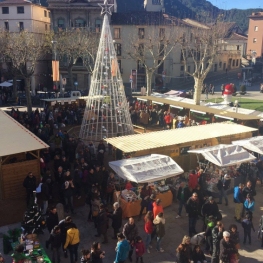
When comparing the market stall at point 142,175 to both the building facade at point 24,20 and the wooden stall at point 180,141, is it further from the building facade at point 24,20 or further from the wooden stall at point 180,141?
the building facade at point 24,20

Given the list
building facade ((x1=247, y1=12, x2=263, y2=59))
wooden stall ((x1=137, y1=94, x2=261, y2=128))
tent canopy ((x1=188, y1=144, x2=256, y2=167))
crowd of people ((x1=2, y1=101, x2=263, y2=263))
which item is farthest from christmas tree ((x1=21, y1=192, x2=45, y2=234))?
building facade ((x1=247, y1=12, x2=263, y2=59))

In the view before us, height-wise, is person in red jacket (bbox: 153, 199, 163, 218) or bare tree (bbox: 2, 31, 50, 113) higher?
bare tree (bbox: 2, 31, 50, 113)

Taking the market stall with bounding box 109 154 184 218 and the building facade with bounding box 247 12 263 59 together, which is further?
the building facade with bounding box 247 12 263 59

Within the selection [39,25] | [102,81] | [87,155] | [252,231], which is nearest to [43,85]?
[39,25]

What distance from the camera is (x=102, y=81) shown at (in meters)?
19.8

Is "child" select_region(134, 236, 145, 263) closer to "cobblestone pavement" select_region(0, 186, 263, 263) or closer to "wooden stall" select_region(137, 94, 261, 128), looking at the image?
"cobblestone pavement" select_region(0, 186, 263, 263)

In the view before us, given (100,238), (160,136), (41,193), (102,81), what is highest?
(102,81)

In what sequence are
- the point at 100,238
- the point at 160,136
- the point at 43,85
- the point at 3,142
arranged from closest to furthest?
1. the point at 100,238
2. the point at 3,142
3. the point at 160,136
4. the point at 43,85

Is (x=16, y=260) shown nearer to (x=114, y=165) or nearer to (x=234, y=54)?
(x=114, y=165)

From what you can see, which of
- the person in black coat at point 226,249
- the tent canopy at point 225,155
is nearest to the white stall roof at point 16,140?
the tent canopy at point 225,155

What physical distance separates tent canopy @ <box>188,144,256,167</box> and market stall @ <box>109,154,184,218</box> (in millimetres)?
1879

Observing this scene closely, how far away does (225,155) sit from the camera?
47.2 ft

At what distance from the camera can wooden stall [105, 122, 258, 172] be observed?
15.0 metres

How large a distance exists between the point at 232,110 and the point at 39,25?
35518 millimetres
